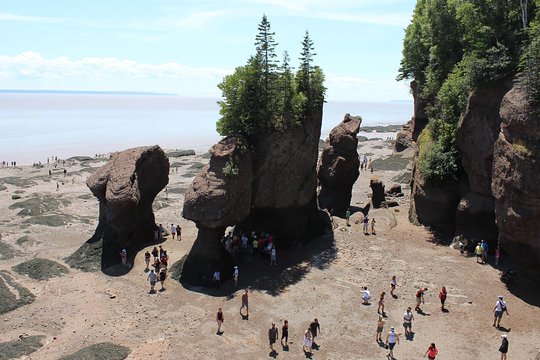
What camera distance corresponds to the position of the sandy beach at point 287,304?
24.4m

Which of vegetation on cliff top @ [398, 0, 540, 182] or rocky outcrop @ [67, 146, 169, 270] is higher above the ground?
vegetation on cliff top @ [398, 0, 540, 182]

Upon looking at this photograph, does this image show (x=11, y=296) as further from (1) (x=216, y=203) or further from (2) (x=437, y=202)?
(2) (x=437, y=202)

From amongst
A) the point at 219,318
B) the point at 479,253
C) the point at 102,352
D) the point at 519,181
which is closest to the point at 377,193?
the point at 479,253

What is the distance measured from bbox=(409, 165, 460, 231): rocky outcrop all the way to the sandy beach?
4.73 ft

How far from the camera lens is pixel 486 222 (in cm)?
3406

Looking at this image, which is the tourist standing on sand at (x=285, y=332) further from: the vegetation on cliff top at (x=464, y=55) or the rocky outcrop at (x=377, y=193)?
the rocky outcrop at (x=377, y=193)

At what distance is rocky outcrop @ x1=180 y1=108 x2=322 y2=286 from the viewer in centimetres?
3111

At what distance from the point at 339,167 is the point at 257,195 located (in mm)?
14897

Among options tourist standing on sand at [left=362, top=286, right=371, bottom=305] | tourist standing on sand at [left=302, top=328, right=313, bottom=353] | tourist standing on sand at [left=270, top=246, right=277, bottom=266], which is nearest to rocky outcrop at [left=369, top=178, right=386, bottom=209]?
tourist standing on sand at [left=270, top=246, right=277, bottom=266]

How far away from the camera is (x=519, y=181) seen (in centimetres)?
2695

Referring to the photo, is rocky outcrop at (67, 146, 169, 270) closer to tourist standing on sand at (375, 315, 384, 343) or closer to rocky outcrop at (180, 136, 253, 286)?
rocky outcrop at (180, 136, 253, 286)

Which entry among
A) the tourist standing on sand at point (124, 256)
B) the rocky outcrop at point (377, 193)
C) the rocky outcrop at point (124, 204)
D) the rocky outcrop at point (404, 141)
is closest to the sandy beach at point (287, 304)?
the tourist standing on sand at point (124, 256)

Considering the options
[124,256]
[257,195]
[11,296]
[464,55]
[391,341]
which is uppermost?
[464,55]

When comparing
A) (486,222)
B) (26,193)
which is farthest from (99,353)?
(26,193)
